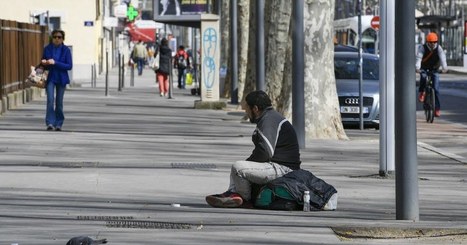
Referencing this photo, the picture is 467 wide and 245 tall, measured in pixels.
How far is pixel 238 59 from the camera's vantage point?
137 ft

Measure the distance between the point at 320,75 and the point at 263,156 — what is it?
423 inches

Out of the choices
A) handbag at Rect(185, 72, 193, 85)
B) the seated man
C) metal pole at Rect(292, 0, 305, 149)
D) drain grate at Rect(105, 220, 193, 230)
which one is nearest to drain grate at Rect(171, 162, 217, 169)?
metal pole at Rect(292, 0, 305, 149)

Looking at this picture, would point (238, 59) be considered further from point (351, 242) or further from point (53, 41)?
point (351, 242)

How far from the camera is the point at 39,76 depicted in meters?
25.5

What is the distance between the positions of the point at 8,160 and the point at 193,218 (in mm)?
6932

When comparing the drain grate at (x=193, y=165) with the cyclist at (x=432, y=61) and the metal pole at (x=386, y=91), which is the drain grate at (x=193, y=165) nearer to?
the metal pole at (x=386, y=91)

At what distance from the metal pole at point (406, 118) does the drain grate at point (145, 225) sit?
1785 mm

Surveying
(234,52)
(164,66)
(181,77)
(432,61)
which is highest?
(234,52)

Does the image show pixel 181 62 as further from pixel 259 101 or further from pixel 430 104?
pixel 259 101

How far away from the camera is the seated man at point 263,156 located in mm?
13555

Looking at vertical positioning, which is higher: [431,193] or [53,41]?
[53,41]

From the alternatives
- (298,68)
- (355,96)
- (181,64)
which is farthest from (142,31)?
(298,68)

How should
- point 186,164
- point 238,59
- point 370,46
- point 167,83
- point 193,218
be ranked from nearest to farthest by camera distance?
point 193,218 → point 186,164 → point 238,59 → point 167,83 → point 370,46

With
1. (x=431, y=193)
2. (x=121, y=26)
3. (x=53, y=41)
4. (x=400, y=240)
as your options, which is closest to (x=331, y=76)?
(x=53, y=41)
